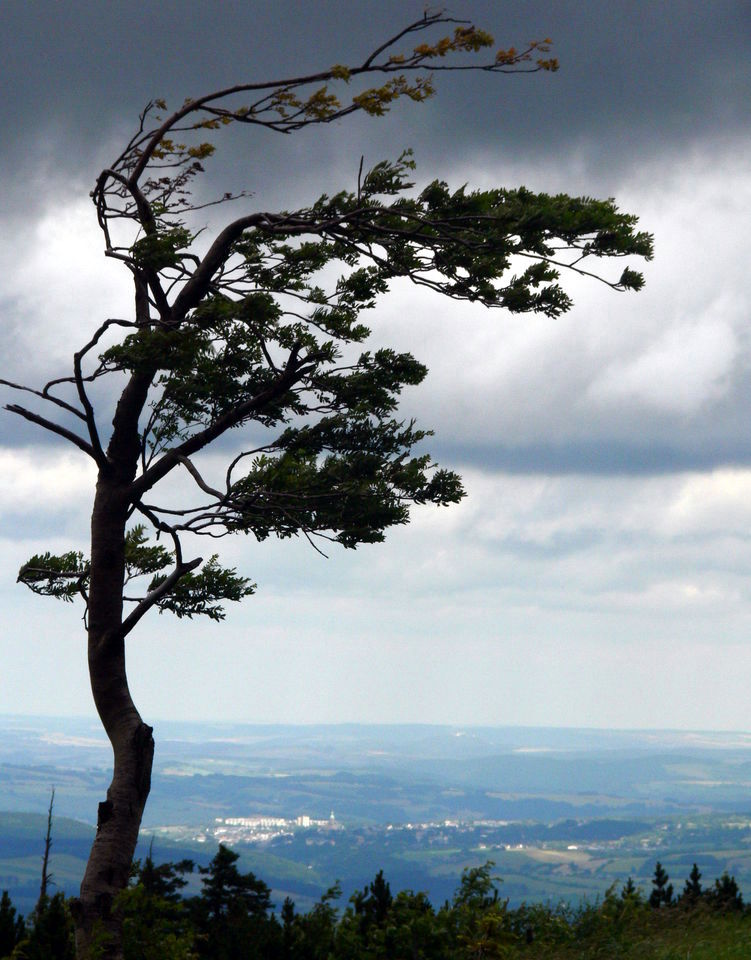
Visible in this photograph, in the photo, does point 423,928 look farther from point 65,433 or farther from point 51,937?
point 65,433

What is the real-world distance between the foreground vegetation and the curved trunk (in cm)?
41

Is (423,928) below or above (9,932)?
above

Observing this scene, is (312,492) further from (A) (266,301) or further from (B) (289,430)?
(A) (266,301)

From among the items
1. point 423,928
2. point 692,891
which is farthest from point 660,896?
point 423,928

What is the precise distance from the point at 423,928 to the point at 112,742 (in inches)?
197

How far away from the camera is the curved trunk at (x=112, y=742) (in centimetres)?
1284

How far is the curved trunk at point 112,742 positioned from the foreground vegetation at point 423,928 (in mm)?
414

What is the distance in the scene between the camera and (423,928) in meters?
13.8

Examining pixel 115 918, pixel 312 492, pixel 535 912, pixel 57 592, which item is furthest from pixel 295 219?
pixel 535 912

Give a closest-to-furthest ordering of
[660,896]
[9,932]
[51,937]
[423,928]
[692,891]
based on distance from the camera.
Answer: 1. [423,928]
2. [51,937]
3. [9,932]
4. [692,891]
5. [660,896]

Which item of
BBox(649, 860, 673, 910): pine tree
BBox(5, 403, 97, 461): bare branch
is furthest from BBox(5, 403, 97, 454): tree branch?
BBox(649, 860, 673, 910): pine tree

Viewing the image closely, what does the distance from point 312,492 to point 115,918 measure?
20.0 feet

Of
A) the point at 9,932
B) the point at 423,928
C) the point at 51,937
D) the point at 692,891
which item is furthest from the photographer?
the point at 692,891

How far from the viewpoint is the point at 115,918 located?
506 inches
